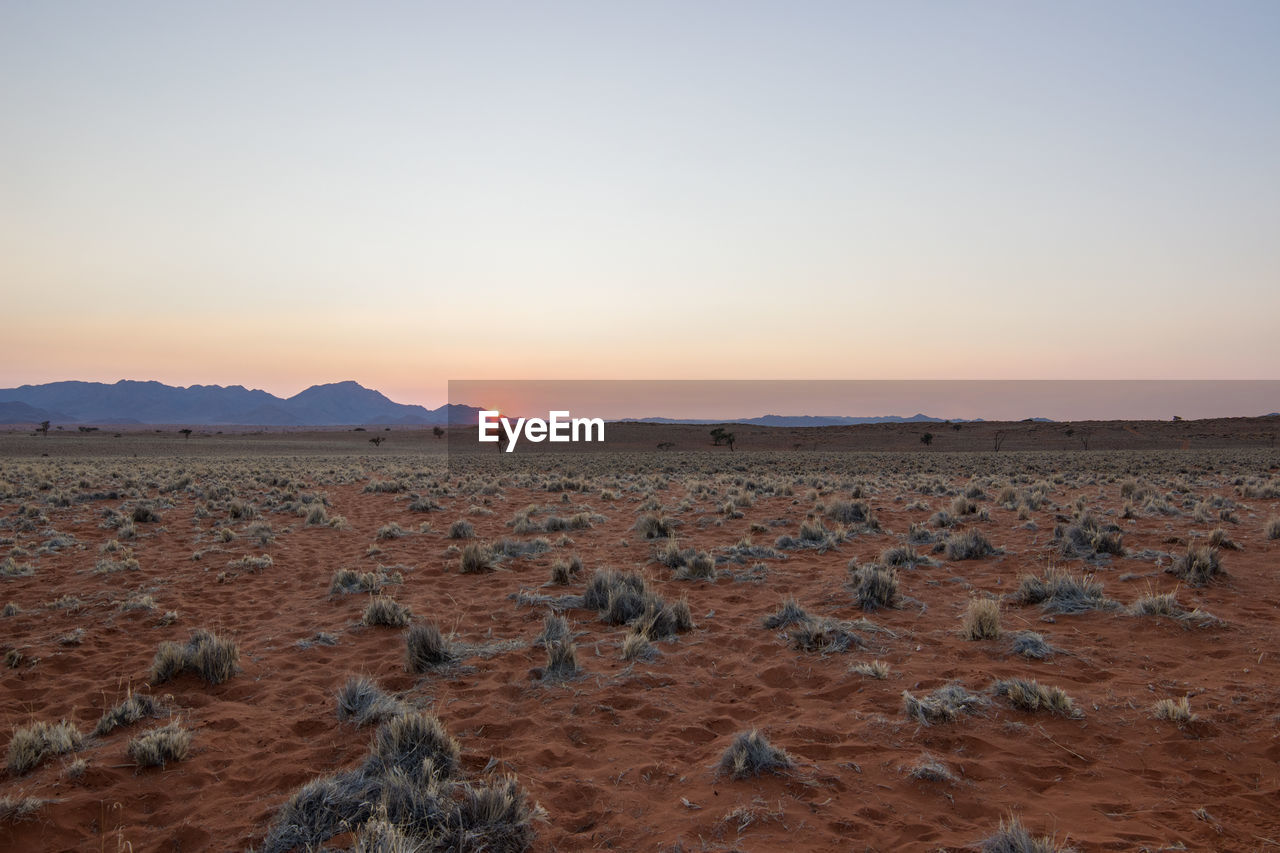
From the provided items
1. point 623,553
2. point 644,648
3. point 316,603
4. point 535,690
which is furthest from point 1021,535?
point 316,603

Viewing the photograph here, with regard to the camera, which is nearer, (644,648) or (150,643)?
(644,648)

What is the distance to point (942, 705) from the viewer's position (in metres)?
4.92

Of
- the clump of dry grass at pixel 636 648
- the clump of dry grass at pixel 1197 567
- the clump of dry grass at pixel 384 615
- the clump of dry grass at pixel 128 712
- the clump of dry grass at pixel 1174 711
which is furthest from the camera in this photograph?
the clump of dry grass at pixel 1197 567

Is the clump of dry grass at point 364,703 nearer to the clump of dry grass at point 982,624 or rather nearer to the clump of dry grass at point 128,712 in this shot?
the clump of dry grass at point 128,712

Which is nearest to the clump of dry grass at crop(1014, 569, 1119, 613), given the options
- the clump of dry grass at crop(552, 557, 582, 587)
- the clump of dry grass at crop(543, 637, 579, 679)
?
the clump of dry grass at crop(543, 637, 579, 679)

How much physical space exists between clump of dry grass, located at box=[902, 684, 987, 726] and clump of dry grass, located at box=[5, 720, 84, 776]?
6.31 m

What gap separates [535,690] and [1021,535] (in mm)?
10269

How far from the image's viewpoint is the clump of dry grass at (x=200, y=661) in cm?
605

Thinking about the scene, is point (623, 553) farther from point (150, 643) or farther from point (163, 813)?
point (163, 813)

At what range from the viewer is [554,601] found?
8531mm

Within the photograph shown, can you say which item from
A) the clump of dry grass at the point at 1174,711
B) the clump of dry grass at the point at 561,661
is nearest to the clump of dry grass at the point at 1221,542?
the clump of dry grass at the point at 1174,711

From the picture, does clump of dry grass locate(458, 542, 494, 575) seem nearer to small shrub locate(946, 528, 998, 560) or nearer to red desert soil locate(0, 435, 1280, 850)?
red desert soil locate(0, 435, 1280, 850)

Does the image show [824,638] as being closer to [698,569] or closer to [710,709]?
[710,709]

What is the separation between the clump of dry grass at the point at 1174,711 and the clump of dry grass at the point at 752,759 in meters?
2.83
